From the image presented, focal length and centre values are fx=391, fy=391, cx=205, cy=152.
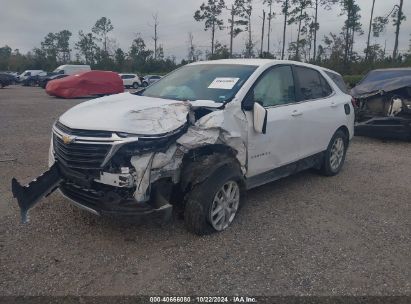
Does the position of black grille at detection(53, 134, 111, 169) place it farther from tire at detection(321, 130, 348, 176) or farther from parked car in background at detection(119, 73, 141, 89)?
parked car in background at detection(119, 73, 141, 89)

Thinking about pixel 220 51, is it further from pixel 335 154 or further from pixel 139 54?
pixel 335 154

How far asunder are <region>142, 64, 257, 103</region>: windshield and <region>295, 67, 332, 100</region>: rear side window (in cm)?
96

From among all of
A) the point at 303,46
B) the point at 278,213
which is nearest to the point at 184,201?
the point at 278,213

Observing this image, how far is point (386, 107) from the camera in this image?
9.15 meters

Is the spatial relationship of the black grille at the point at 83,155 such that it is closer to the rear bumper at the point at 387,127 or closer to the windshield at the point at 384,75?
the rear bumper at the point at 387,127

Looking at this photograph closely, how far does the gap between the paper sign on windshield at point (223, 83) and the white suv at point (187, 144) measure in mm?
14

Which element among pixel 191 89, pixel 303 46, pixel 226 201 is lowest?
pixel 226 201

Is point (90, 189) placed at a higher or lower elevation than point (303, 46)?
lower

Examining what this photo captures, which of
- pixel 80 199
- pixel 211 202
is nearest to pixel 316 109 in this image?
pixel 211 202

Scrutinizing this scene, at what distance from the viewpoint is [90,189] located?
11.8 ft

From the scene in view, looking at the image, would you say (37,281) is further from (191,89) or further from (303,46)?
(303,46)

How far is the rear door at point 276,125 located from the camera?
4.39 meters

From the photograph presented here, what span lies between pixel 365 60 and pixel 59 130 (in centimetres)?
4092

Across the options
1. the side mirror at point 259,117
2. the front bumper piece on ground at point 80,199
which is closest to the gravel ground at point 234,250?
the front bumper piece on ground at point 80,199
